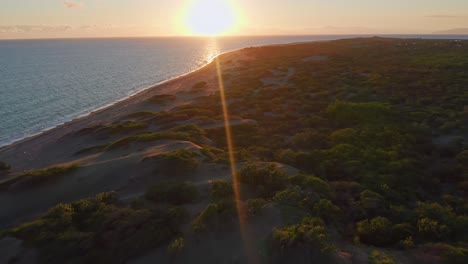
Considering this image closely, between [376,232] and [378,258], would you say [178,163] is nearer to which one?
[376,232]

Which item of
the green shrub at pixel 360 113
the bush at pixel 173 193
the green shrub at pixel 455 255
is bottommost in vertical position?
the bush at pixel 173 193

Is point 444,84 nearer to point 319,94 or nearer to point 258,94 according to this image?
point 319,94

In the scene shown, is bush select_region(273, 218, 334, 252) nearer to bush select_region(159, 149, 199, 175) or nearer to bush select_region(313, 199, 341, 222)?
bush select_region(313, 199, 341, 222)

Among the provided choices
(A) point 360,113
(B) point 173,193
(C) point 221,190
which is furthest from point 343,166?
(A) point 360,113

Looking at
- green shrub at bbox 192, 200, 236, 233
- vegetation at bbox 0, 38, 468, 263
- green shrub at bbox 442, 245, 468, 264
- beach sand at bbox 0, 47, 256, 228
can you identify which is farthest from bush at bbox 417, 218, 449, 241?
beach sand at bbox 0, 47, 256, 228

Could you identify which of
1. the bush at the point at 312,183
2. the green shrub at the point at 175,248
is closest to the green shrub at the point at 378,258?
the bush at the point at 312,183

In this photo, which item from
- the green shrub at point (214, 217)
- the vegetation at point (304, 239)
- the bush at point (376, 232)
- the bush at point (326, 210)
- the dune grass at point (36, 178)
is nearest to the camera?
the vegetation at point (304, 239)

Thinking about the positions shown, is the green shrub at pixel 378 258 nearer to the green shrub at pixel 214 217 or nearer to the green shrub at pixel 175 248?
the green shrub at pixel 214 217

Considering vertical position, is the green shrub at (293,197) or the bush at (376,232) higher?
the green shrub at (293,197)
